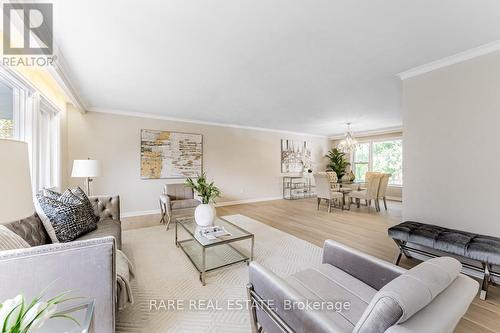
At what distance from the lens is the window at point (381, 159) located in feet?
21.5

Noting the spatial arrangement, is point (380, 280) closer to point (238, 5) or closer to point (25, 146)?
point (25, 146)

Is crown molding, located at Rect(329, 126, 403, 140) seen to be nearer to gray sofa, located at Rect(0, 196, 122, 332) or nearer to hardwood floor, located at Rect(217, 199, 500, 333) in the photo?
hardwood floor, located at Rect(217, 199, 500, 333)

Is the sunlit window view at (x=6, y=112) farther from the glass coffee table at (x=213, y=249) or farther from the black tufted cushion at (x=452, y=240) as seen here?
the black tufted cushion at (x=452, y=240)

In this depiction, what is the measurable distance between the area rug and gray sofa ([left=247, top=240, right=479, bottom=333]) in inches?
23.8

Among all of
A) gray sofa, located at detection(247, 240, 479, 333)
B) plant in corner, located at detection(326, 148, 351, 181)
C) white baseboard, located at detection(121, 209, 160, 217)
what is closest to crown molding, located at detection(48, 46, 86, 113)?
white baseboard, located at detection(121, 209, 160, 217)

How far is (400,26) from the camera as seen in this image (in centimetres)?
178

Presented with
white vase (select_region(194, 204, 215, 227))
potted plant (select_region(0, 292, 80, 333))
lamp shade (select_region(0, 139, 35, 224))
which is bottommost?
white vase (select_region(194, 204, 215, 227))

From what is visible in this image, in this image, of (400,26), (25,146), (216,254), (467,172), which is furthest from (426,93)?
(25,146)

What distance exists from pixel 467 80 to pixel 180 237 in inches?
164

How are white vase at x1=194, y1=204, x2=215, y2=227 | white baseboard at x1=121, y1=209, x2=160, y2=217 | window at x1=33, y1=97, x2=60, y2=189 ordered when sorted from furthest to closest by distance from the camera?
white baseboard at x1=121, y1=209, x2=160, y2=217, window at x1=33, y1=97, x2=60, y2=189, white vase at x1=194, y1=204, x2=215, y2=227

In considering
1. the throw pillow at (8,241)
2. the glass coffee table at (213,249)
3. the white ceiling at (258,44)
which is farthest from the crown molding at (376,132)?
the throw pillow at (8,241)

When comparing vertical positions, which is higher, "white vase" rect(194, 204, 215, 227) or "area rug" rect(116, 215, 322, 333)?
"white vase" rect(194, 204, 215, 227)

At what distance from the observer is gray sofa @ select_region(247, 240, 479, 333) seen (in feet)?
2.24

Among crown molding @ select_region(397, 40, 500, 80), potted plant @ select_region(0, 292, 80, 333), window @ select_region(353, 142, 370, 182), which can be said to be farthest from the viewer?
window @ select_region(353, 142, 370, 182)
